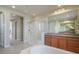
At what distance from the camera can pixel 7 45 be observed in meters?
1.90

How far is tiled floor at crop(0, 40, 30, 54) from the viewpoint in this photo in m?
1.86

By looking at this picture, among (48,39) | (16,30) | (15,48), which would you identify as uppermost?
(16,30)

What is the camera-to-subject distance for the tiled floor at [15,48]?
1856 millimetres

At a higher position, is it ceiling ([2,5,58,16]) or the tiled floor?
ceiling ([2,5,58,16])

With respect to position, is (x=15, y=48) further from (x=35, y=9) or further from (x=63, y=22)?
(x=63, y=22)

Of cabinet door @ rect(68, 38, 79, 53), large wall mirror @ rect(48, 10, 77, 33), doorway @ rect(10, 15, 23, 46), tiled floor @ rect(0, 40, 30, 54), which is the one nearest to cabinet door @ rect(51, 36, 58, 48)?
large wall mirror @ rect(48, 10, 77, 33)

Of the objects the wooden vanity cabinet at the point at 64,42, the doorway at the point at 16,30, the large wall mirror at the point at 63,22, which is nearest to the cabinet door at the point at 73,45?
the wooden vanity cabinet at the point at 64,42

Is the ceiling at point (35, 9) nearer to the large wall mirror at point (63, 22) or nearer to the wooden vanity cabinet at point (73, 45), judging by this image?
the large wall mirror at point (63, 22)

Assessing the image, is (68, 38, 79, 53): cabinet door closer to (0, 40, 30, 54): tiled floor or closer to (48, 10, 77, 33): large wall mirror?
(48, 10, 77, 33): large wall mirror

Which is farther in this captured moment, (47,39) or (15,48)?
(47,39)

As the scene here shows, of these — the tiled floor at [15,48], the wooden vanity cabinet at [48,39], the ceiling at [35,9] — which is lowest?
the tiled floor at [15,48]

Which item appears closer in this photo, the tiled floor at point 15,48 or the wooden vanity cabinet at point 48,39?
the tiled floor at point 15,48

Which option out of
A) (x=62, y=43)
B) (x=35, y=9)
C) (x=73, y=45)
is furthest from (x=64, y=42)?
(x=35, y=9)

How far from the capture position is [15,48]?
1.93m
